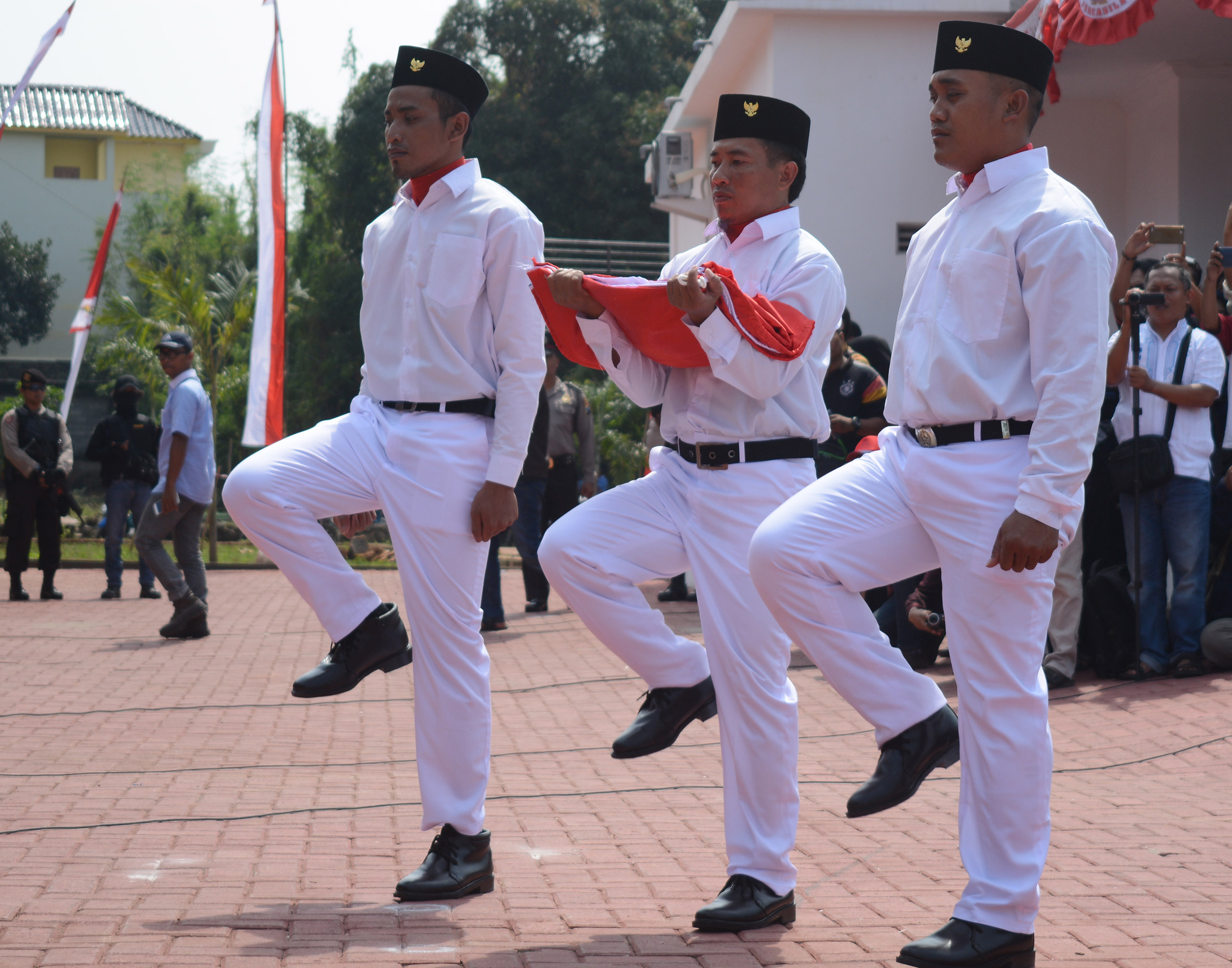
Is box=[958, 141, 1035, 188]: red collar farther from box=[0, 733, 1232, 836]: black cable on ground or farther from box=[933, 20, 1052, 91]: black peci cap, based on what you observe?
box=[0, 733, 1232, 836]: black cable on ground

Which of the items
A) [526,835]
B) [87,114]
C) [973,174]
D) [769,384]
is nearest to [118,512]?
[526,835]

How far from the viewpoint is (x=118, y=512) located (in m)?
14.3

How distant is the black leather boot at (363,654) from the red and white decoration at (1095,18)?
7.26 m

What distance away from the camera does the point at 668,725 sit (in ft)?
13.9

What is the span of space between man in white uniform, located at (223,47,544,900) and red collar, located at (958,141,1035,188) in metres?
1.44

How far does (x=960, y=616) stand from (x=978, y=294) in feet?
2.79

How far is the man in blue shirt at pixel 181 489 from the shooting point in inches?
448

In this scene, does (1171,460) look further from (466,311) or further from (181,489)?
(181,489)

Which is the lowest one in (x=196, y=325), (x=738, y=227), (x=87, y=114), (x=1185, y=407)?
(x=196, y=325)

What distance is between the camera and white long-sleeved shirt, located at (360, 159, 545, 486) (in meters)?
4.51

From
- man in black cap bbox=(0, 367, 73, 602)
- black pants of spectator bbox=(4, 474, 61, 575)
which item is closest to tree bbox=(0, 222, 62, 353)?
man in black cap bbox=(0, 367, 73, 602)

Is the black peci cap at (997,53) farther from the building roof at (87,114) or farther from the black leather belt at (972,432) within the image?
the building roof at (87,114)

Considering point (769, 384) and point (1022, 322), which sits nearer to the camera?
point (1022, 322)

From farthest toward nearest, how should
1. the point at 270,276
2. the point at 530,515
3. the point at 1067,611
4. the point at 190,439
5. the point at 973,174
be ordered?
the point at 270,276
the point at 530,515
the point at 190,439
the point at 1067,611
the point at 973,174
